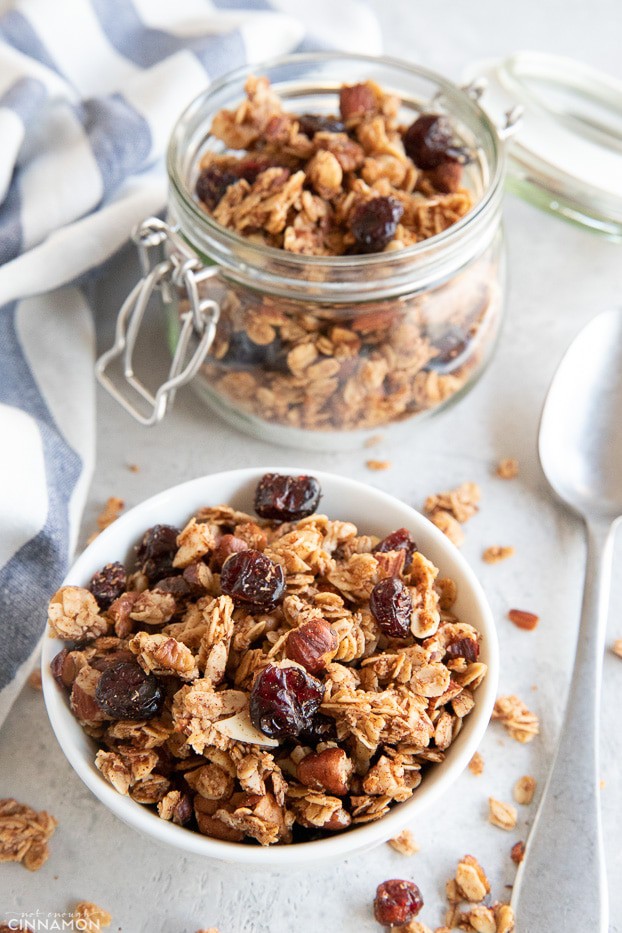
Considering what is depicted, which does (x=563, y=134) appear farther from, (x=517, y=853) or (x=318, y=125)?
(x=517, y=853)

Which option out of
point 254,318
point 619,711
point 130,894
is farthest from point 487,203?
point 130,894

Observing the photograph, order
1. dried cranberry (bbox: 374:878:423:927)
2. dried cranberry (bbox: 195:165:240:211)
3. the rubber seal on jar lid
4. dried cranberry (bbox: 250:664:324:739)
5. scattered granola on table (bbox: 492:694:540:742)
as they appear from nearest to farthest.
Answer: dried cranberry (bbox: 250:664:324:739) < dried cranberry (bbox: 374:878:423:927) < scattered granola on table (bbox: 492:694:540:742) < dried cranberry (bbox: 195:165:240:211) < the rubber seal on jar lid

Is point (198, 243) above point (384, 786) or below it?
above

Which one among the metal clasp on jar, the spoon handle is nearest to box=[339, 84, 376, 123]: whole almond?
the metal clasp on jar

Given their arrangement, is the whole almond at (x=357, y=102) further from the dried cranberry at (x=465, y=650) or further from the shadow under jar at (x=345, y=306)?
the dried cranberry at (x=465, y=650)

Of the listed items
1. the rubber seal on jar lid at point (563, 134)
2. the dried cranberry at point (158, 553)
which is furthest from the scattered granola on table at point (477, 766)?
the rubber seal on jar lid at point (563, 134)

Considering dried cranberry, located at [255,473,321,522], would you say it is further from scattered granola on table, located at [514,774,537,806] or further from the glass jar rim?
scattered granola on table, located at [514,774,537,806]

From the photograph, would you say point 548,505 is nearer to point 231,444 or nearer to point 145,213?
point 231,444
